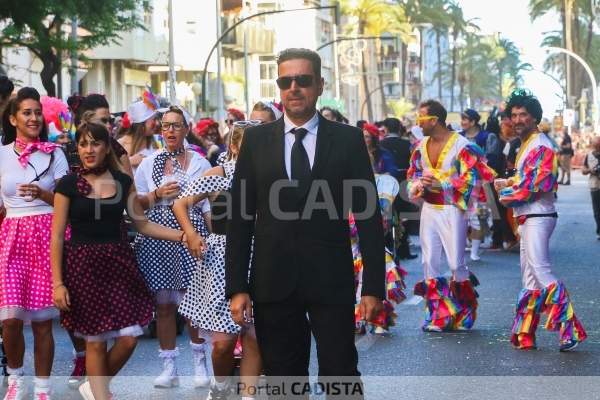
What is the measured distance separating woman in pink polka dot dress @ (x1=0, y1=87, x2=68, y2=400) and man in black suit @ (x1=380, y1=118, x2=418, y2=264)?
9.56m

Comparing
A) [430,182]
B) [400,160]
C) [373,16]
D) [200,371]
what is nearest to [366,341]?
[430,182]

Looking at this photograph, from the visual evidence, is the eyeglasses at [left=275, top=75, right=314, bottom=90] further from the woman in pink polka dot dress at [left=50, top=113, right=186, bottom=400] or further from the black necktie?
the woman in pink polka dot dress at [left=50, top=113, right=186, bottom=400]

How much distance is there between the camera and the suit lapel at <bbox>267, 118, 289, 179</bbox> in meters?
5.45

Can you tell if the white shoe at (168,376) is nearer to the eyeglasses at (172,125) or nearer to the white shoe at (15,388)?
the white shoe at (15,388)

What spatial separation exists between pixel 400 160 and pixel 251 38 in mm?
49023

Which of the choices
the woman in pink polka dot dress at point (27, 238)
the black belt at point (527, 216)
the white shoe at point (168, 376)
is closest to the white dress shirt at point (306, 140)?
the woman in pink polka dot dress at point (27, 238)

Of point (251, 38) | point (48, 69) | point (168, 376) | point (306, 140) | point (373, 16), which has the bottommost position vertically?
point (168, 376)

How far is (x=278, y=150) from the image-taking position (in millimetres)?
5477

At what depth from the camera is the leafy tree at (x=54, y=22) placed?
741 inches

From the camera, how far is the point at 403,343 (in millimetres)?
9828

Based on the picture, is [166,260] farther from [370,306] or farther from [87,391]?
[370,306]

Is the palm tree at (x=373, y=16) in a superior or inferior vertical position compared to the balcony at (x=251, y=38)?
superior

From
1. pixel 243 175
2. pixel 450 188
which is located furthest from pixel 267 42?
pixel 243 175

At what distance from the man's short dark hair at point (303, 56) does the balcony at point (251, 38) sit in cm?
5663
